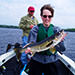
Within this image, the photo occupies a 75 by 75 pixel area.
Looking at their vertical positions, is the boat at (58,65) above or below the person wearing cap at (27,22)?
below

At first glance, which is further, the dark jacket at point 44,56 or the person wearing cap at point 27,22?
the person wearing cap at point 27,22

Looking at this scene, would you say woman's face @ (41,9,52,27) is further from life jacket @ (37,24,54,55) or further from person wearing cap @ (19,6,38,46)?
person wearing cap @ (19,6,38,46)

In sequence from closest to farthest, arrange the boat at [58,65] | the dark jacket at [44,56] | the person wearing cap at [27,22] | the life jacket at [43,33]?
1. the dark jacket at [44,56]
2. the life jacket at [43,33]
3. the boat at [58,65]
4. the person wearing cap at [27,22]

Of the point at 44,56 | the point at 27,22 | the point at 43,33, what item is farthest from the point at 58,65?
the point at 43,33

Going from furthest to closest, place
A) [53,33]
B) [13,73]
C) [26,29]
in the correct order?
[26,29] < [13,73] < [53,33]

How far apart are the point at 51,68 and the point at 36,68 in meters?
0.40

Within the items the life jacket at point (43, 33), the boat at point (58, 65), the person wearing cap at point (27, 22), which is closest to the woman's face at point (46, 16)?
the life jacket at point (43, 33)

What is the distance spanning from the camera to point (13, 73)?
7.02m

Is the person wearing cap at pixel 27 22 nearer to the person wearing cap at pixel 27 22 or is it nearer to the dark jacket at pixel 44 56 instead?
the person wearing cap at pixel 27 22

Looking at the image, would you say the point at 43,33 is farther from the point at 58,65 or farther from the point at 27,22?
the point at 27,22

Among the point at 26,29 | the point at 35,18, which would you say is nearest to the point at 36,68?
the point at 26,29

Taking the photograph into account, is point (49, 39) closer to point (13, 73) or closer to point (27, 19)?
point (13, 73)

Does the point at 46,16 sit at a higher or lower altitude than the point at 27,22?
higher

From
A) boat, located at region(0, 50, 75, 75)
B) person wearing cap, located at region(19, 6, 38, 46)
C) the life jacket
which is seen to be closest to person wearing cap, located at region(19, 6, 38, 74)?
person wearing cap, located at region(19, 6, 38, 46)
